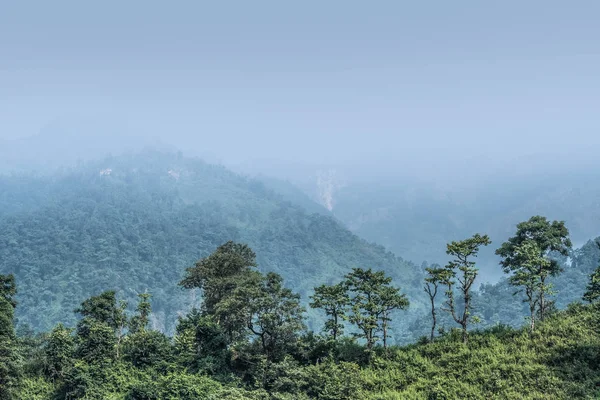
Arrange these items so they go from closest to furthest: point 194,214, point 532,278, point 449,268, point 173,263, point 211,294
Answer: point 532,278, point 449,268, point 211,294, point 173,263, point 194,214

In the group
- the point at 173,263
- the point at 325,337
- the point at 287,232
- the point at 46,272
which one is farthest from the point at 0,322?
the point at 287,232

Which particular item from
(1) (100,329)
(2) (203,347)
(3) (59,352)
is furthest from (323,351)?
(3) (59,352)

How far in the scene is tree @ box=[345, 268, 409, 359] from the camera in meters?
21.5

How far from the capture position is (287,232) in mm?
178500

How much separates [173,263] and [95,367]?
377ft

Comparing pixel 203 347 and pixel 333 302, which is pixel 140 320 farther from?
pixel 333 302

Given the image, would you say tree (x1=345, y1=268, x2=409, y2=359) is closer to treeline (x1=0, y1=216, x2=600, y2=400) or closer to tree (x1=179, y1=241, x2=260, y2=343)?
treeline (x1=0, y1=216, x2=600, y2=400)

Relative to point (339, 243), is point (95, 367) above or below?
below

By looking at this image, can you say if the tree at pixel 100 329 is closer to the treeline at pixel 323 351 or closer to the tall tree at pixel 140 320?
the treeline at pixel 323 351

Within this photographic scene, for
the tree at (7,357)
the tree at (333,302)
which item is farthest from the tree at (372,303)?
the tree at (7,357)

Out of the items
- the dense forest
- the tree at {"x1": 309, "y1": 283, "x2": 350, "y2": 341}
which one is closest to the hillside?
the dense forest

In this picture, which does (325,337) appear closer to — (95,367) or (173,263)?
(95,367)

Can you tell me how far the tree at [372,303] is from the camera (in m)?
21.5

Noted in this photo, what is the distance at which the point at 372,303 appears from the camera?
22.2 meters
